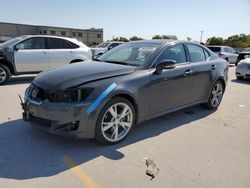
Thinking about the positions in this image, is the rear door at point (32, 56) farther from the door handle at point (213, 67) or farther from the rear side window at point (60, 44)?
the door handle at point (213, 67)

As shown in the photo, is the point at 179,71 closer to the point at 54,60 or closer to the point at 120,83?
the point at 120,83

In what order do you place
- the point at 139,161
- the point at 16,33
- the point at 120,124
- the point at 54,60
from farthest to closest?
the point at 16,33 < the point at 54,60 < the point at 120,124 < the point at 139,161

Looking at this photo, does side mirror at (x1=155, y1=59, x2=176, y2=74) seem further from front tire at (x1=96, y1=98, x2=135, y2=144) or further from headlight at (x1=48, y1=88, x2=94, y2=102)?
headlight at (x1=48, y1=88, x2=94, y2=102)

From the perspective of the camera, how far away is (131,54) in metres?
4.69

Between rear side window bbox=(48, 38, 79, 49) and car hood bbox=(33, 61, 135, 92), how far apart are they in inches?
213

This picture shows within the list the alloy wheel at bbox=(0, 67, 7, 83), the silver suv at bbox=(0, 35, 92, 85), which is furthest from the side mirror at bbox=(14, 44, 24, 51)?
the alloy wheel at bbox=(0, 67, 7, 83)

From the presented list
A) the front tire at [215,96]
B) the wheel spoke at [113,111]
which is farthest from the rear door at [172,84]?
the front tire at [215,96]

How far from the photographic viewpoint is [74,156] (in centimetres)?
338

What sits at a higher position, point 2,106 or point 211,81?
point 211,81

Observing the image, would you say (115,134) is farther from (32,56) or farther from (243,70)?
(243,70)

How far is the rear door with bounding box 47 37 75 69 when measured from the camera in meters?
9.04

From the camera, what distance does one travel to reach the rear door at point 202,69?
5.08m

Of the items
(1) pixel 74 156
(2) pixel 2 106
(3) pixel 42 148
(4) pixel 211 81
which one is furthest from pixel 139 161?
(2) pixel 2 106

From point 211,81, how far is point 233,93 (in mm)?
2930
